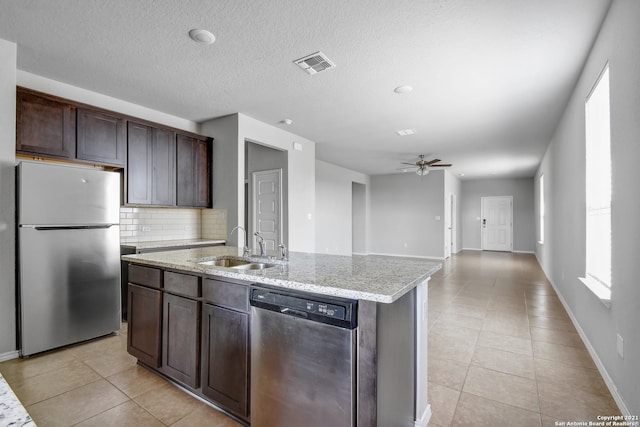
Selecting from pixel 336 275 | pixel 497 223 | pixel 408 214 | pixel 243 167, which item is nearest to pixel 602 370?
pixel 336 275

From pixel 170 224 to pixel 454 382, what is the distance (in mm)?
4062

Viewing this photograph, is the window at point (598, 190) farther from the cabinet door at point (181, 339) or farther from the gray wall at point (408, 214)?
the gray wall at point (408, 214)

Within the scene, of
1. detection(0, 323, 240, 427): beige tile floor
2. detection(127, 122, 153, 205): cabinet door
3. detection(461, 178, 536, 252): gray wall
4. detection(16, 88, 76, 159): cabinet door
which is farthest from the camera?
detection(461, 178, 536, 252): gray wall

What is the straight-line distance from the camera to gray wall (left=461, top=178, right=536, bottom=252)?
420 inches

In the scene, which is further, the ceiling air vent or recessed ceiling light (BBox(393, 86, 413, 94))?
recessed ceiling light (BBox(393, 86, 413, 94))

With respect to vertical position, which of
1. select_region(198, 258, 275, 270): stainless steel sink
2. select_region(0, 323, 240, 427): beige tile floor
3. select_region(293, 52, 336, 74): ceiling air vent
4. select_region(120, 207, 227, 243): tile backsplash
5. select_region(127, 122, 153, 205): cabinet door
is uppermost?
select_region(293, 52, 336, 74): ceiling air vent

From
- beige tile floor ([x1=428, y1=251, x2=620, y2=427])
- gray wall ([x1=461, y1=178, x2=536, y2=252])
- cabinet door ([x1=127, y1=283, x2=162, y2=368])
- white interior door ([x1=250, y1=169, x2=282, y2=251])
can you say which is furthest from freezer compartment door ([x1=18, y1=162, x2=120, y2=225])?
gray wall ([x1=461, y1=178, x2=536, y2=252])

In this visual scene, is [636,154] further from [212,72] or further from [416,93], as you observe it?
[212,72]

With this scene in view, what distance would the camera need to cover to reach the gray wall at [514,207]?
35.0 ft

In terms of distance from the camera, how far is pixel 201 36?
251cm

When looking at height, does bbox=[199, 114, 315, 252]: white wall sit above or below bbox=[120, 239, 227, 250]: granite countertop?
above

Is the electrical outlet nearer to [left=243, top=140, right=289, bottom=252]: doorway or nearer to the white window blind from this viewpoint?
the white window blind

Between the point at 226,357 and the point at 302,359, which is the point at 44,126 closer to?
the point at 226,357

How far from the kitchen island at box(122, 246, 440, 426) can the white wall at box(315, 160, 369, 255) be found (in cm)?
556
